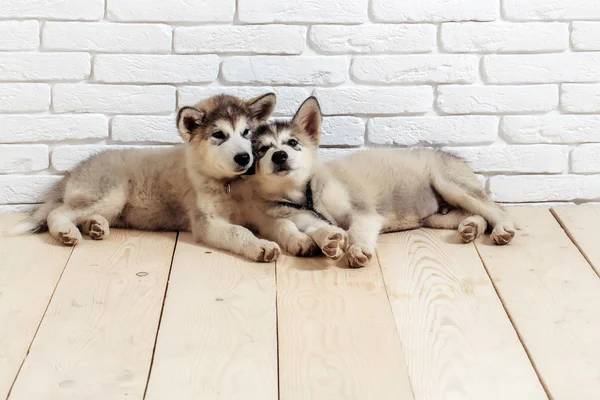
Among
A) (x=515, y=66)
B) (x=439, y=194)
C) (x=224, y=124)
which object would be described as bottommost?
(x=439, y=194)

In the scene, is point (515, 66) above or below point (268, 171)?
above

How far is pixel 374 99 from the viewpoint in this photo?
13.1 feet

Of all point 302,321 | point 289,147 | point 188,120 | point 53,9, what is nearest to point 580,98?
point 289,147

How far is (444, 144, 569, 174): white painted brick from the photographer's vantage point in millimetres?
4082

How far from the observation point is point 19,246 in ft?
11.9

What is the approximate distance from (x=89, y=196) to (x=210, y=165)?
21.5 inches

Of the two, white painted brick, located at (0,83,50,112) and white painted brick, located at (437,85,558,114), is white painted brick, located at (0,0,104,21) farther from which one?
white painted brick, located at (437,85,558,114)

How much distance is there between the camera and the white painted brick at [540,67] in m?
3.98

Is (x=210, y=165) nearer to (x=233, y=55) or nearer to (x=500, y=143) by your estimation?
(x=233, y=55)

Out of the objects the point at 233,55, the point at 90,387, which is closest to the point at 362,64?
the point at 233,55

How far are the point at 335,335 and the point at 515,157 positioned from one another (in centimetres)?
166

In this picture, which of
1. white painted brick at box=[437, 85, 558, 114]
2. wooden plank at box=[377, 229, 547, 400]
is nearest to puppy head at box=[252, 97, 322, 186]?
wooden plank at box=[377, 229, 547, 400]

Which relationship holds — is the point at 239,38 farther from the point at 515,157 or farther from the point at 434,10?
the point at 515,157

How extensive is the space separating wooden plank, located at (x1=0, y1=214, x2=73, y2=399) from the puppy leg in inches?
43.3
